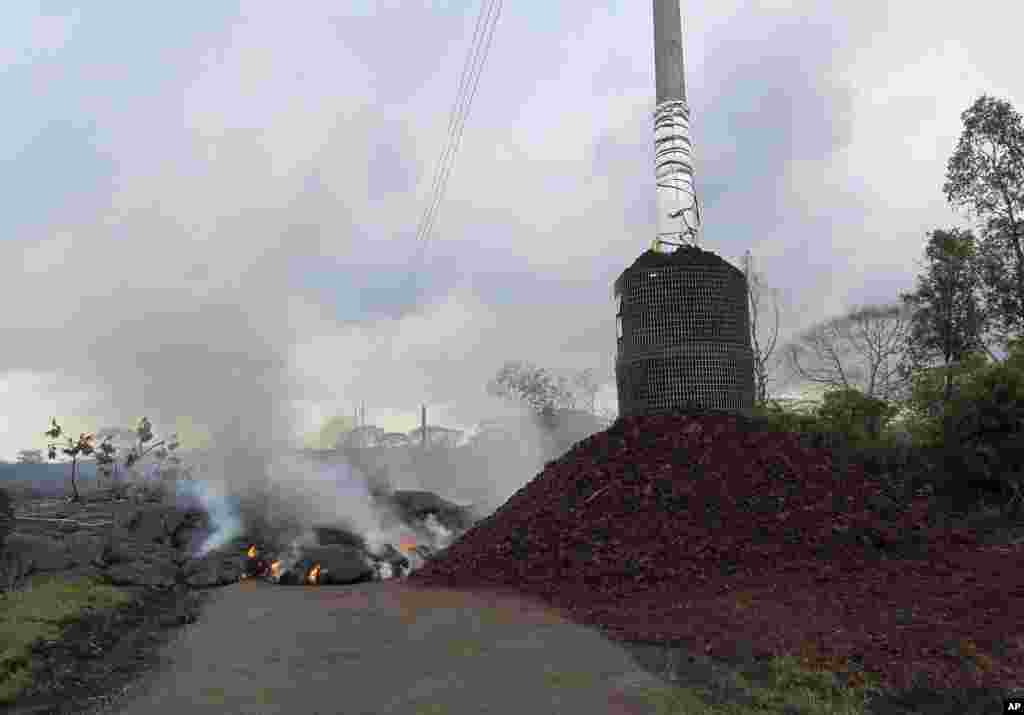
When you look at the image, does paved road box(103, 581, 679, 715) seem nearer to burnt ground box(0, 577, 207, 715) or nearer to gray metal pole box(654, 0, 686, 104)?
burnt ground box(0, 577, 207, 715)

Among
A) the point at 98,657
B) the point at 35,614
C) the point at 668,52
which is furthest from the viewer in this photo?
the point at 668,52

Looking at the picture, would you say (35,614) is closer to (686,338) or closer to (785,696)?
(785,696)

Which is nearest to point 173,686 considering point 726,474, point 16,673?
point 16,673

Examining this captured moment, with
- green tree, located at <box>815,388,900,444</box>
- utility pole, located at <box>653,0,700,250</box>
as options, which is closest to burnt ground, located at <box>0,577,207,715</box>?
utility pole, located at <box>653,0,700,250</box>

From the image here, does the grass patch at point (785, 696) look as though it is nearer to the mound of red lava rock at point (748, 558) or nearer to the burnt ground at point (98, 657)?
the mound of red lava rock at point (748, 558)

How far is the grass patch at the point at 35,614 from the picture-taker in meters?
9.20

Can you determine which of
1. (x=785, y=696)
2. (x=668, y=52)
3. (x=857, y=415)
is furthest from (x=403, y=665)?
(x=668, y=52)

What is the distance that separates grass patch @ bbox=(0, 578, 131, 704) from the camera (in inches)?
362

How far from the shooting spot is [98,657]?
10.6 meters

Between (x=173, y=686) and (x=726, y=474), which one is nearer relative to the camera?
(x=173, y=686)

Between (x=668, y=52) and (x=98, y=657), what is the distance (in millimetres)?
19386

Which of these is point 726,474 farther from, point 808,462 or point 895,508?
point 895,508

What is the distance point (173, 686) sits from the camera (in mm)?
8602

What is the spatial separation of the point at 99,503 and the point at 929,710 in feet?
137
